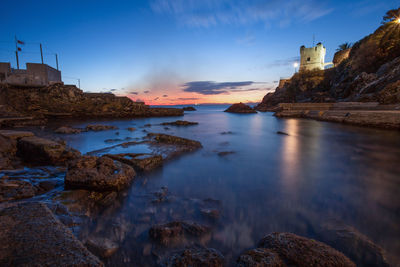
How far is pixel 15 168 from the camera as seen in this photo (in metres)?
4.01

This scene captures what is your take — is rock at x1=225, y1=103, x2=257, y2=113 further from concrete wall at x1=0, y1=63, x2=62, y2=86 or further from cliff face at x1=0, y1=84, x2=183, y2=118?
concrete wall at x1=0, y1=63, x2=62, y2=86

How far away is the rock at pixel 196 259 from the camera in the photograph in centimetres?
162

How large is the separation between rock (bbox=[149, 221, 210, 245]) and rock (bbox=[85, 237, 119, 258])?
1.44 feet

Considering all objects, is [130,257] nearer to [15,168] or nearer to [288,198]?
[288,198]

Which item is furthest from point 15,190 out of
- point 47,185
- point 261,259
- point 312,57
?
point 312,57

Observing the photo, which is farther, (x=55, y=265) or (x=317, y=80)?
(x=317, y=80)

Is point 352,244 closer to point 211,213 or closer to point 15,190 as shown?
point 211,213

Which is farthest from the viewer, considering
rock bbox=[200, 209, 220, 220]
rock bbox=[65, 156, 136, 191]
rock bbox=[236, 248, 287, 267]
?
rock bbox=[65, 156, 136, 191]

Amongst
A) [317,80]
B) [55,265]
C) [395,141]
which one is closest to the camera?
[55,265]

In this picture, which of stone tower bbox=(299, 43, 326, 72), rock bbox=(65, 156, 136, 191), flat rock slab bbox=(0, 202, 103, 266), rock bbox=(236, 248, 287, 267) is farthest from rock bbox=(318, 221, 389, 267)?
stone tower bbox=(299, 43, 326, 72)

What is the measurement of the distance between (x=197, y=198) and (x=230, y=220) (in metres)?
0.82

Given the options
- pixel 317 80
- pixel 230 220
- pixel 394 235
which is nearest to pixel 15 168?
pixel 230 220

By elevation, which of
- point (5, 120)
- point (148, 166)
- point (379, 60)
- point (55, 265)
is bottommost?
point (148, 166)

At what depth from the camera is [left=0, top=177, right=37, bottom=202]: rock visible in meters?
2.68
